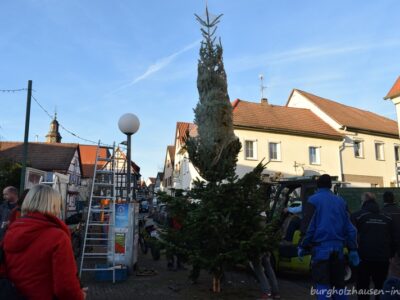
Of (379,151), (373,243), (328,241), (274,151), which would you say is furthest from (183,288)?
(379,151)

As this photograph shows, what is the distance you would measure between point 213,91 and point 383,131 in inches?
1175

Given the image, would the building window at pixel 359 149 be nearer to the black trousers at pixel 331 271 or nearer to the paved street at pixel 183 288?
the paved street at pixel 183 288

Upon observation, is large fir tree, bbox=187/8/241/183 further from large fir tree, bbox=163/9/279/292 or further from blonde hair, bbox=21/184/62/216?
blonde hair, bbox=21/184/62/216

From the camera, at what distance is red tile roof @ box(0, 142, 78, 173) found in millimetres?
43500

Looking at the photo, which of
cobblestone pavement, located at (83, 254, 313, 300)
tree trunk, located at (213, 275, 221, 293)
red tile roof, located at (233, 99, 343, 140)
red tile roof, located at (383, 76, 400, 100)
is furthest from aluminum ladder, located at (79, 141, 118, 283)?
red tile roof, located at (383, 76, 400, 100)

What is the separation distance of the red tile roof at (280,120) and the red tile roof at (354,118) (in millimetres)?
1351

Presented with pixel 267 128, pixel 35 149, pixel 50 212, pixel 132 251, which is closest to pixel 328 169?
pixel 267 128

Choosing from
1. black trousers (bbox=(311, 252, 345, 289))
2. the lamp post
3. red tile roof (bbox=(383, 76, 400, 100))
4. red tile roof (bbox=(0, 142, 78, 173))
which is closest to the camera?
black trousers (bbox=(311, 252, 345, 289))

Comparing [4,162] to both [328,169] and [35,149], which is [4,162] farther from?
[328,169]

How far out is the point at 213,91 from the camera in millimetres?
7695

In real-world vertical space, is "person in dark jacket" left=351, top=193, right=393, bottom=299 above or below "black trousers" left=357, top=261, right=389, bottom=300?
above

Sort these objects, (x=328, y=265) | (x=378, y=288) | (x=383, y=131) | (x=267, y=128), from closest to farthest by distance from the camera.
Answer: (x=328, y=265), (x=378, y=288), (x=267, y=128), (x=383, y=131)

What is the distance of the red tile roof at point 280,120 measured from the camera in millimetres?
29031

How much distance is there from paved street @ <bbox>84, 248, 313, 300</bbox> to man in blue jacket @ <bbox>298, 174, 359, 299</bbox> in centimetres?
257
